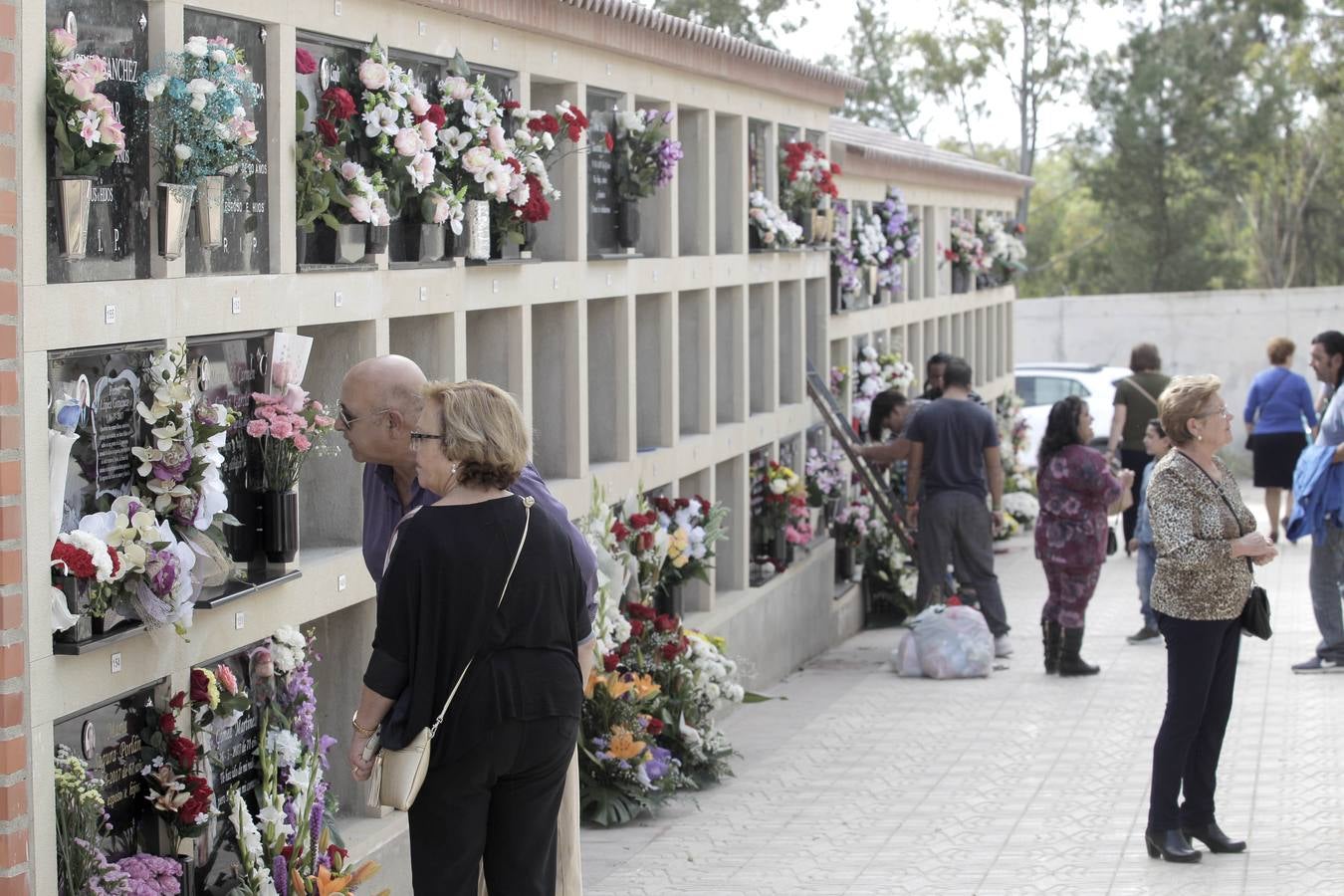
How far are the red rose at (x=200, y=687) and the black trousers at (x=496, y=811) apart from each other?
743mm

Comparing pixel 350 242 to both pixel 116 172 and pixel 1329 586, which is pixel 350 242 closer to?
pixel 116 172

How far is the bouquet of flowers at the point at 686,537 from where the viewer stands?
786 centimetres

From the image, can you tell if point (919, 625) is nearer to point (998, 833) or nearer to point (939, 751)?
point (939, 751)

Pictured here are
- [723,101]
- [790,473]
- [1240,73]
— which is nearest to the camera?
[723,101]

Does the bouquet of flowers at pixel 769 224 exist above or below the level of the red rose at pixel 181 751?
above

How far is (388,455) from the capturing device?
14.5ft

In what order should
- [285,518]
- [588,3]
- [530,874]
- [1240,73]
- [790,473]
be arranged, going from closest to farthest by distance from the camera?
[530,874], [285,518], [588,3], [790,473], [1240,73]

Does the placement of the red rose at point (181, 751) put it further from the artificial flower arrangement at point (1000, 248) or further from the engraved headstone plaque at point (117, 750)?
the artificial flower arrangement at point (1000, 248)

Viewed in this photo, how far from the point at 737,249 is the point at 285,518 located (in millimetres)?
5102

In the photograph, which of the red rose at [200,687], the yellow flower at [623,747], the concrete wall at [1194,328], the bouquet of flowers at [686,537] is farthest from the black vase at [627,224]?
the concrete wall at [1194,328]

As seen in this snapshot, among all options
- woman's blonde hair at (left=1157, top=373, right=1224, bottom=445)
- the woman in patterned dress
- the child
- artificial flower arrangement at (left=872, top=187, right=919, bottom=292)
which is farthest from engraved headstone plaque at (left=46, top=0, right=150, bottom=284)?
artificial flower arrangement at (left=872, top=187, right=919, bottom=292)

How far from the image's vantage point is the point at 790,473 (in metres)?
10.1

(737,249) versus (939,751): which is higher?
(737,249)

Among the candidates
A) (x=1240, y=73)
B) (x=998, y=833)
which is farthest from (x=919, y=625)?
(x=1240, y=73)
